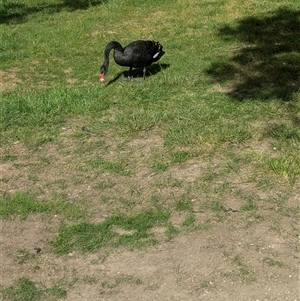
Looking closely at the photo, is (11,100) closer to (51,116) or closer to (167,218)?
(51,116)

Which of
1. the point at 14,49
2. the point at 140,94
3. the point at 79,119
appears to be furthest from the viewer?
the point at 14,49

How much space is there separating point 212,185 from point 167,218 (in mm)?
720

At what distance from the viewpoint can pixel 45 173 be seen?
7352 mm

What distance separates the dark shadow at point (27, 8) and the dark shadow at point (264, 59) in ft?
11.0

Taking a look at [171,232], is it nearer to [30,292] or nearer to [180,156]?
[30,292]

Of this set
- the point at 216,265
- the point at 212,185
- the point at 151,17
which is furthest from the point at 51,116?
the point at 151,17

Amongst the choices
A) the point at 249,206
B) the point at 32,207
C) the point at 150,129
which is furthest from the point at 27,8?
the point at 249,206

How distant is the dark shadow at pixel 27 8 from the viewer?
1355 cm

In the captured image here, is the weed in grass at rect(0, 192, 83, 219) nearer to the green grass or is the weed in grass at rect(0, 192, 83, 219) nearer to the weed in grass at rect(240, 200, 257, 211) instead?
the green grass

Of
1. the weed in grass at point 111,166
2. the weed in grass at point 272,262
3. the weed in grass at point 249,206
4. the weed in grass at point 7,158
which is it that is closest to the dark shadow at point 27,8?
the weed in grass at point 7,158

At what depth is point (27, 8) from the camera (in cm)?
1417

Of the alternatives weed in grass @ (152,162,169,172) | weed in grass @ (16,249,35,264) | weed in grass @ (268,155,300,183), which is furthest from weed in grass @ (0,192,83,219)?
weed in grass @ (268,155,300,183)

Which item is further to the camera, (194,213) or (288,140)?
(288,140)

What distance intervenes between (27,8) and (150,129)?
22.3 ft
